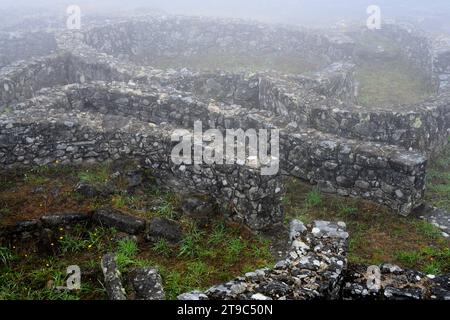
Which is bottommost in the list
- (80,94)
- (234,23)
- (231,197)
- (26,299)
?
(26,299)

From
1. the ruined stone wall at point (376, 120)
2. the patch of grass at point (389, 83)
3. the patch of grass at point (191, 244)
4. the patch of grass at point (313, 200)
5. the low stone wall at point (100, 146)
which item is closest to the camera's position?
the patch of grass at point (191, 244)

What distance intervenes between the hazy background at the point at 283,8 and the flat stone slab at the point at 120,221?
38.1 metres

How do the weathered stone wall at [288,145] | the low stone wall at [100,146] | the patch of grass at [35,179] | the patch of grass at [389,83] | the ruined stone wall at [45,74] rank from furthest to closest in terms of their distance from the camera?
the patch of grass at [389,83], the ruined stone wall at [45,74], the weathered stone wall at [288,145], the patch of grass at [35,179], the low stone wall at [100,146]

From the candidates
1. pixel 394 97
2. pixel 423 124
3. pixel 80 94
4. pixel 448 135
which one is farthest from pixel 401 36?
pixel 80 94

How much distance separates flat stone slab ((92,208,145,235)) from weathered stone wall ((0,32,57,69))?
20.3 metres

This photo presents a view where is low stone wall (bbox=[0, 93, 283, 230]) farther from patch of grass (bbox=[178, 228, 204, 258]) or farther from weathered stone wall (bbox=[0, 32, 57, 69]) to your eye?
weathered stone wall (bbox=[0, 32, 57, 69])

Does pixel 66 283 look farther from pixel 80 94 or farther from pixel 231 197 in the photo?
pixel 80 94

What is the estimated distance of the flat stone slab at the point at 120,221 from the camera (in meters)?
10.8

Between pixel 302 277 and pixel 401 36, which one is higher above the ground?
pixel 401 36

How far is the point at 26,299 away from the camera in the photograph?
28.1 feet

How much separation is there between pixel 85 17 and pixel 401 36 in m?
24.4

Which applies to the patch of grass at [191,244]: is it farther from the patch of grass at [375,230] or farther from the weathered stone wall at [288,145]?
the weathered stone wall at [288,145]

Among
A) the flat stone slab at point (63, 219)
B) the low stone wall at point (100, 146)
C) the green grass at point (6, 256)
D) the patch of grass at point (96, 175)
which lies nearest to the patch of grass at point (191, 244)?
the low stone wall at point (100, 146)
